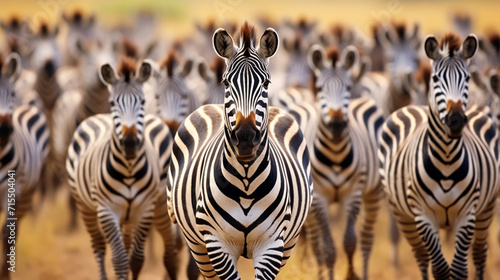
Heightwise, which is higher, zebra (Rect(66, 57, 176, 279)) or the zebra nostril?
the zebra nostril

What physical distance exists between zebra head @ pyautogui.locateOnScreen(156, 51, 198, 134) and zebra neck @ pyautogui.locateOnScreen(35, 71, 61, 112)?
11.9ft

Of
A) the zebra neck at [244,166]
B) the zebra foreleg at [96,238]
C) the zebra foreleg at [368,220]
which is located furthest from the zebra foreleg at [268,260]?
the zebra foreleg at [368,220]

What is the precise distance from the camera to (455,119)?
6.72 meters

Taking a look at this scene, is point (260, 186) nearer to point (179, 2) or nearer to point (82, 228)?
point (82, 228)

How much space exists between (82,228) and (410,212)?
23.5 feet

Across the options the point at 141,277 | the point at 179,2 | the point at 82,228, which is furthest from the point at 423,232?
the point at 179,2

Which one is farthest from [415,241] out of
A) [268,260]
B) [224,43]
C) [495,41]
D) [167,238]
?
[495,41]

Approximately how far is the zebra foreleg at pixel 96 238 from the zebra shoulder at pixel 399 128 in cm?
320

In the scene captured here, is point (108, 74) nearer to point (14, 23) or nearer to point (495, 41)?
point (495, 41)

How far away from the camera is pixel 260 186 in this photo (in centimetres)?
557

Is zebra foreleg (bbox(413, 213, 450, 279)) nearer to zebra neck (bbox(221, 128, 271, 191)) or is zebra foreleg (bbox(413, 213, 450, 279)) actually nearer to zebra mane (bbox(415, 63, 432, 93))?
zebra neck (bbox(221, 128, 271, 191))

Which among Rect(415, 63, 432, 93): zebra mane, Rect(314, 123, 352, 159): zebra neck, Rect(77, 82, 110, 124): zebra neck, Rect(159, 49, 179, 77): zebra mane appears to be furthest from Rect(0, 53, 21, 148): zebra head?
Rect(415, 63, 432, 93): zebra mane

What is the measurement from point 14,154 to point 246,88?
4.60m

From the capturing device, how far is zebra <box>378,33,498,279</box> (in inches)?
274
